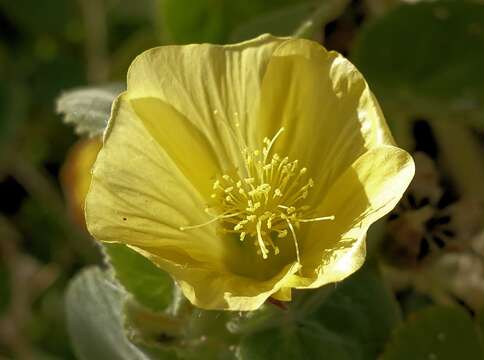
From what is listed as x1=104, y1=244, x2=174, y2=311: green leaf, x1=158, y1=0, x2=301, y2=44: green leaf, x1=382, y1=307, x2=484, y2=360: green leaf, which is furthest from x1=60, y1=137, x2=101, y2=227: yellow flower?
x1=382, y1=307, x2=484, y2=360: green leaf

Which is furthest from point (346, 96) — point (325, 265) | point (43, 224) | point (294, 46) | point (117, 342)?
point (43, 224)

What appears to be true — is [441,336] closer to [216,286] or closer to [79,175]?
[216,286]

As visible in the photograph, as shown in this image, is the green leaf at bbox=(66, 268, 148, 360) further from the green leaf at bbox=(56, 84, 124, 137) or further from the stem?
the stem

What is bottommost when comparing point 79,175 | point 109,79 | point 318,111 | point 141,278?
point 79,175

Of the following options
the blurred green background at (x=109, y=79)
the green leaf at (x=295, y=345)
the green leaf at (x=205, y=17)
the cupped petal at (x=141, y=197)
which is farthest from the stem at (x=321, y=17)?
the green leaf at (x=295, y=345)

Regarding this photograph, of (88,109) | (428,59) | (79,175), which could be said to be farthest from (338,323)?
(79,175)

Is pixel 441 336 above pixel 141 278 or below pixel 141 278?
below

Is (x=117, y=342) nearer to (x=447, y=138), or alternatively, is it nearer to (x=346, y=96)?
(x=346, y=96)

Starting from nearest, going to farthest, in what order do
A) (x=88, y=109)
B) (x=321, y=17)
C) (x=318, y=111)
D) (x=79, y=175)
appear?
(x=318, y=111) → (x=88, y=109) → (x=321, y=17) → (x=79, y=175)
